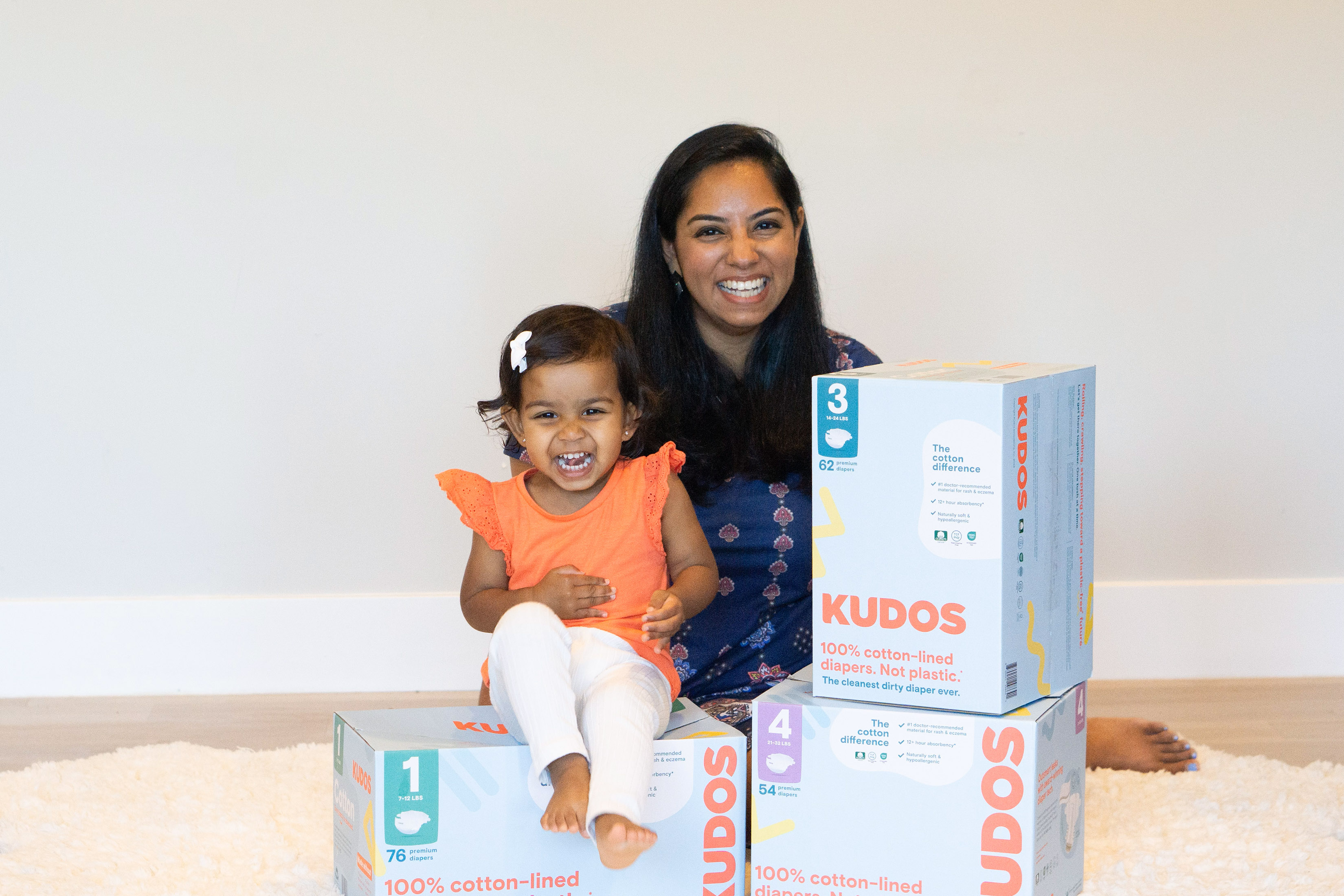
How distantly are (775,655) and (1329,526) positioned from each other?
5.26 feet

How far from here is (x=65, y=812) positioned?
1938mm

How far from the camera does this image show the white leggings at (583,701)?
138cm

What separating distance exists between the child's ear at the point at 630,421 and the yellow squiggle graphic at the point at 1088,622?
0.64 meters

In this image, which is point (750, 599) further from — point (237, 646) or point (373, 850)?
point (237, 646)

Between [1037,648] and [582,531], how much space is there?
628 mm

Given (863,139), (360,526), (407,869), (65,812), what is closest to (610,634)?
(407,869)

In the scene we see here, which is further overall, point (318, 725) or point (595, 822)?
point (318, 725)

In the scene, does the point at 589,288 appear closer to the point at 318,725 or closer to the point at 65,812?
the point at 318,725

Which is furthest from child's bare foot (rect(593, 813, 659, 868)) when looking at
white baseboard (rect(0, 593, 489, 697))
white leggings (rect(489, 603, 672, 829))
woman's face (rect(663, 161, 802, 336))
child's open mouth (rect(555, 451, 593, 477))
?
white baseboard (rect(0, 593, 489, 697))

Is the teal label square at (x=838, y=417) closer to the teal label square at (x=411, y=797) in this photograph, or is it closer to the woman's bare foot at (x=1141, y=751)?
the teal label square at (x=411, y=797)

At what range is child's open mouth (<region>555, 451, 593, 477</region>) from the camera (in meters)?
1.70

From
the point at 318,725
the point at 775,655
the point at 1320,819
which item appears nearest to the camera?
the point at 1320,819

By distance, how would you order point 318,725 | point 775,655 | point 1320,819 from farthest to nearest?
point 318,725
point 775,655
point 1320,819

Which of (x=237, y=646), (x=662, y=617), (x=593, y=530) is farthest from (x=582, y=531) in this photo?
(x=237, y=646)
